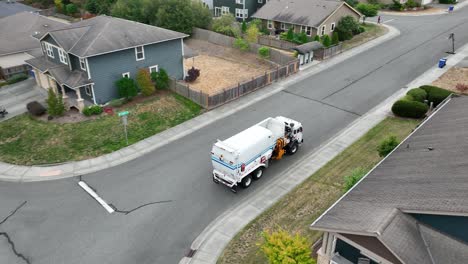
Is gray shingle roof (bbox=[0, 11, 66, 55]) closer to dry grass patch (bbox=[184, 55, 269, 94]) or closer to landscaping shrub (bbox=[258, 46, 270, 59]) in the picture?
dry grass patch (bbox=[184, 55, 269, 94])

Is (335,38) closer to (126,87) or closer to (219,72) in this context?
(219,72)

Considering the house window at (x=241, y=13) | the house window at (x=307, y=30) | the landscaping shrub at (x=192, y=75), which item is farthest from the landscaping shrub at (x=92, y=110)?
the house window at (x=241, y=13)

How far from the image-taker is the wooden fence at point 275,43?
46919mm

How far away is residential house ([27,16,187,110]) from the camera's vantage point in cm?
3175

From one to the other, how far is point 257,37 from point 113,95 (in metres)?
23.1

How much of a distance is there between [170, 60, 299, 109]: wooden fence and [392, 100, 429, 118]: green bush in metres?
12.8

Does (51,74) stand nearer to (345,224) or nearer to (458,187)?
(345,224)

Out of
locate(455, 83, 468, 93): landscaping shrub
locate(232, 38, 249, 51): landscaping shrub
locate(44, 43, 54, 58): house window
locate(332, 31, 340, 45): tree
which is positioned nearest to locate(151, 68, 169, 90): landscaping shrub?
locate(44, 43, 54, 58): house window

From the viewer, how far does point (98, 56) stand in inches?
1244

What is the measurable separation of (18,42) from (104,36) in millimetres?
16376

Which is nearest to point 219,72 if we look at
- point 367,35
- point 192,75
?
point 192,75

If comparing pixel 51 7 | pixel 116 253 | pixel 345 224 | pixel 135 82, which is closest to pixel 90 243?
pixel 116 253

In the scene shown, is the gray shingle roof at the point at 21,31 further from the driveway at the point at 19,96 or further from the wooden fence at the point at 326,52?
the wooden fence at the point at 326,52

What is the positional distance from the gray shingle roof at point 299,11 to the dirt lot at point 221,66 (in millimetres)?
8788
